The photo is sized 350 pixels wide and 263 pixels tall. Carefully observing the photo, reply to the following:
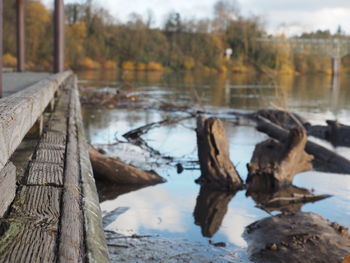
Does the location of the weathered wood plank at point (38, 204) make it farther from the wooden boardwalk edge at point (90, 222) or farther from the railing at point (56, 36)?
the railing at point (56, 36)

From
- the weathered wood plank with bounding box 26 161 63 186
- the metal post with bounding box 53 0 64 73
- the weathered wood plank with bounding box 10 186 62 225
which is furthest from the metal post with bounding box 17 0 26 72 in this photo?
the weathered wood plank with bounding box 10 186 62 225

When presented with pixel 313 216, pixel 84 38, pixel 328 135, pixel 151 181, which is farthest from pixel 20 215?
pixel 84 38

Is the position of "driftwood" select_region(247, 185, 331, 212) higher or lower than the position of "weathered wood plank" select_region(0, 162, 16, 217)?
lower

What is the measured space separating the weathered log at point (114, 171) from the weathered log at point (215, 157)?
2.71 feet

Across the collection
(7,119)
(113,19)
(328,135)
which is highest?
(113,19)

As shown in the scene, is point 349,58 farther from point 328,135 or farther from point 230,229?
point 230,229

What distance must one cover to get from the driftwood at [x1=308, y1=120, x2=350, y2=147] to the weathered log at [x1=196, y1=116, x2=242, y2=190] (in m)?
5.83

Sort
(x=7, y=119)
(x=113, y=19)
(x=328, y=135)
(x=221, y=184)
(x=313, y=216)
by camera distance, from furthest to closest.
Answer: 1. (x=113, y=19)
2. (x=328, y=135)
3. (x=221, y=184)
4. (x=313, y=216)
5. (x=7, y=119)

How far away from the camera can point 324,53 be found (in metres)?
70.5

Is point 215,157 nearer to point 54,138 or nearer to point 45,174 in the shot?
point 54,138

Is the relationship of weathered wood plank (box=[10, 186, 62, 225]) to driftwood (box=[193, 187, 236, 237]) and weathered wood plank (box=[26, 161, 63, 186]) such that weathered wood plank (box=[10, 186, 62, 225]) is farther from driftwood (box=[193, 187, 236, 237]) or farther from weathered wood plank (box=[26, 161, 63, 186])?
driftwood (box=[193, 187, 236, 237])

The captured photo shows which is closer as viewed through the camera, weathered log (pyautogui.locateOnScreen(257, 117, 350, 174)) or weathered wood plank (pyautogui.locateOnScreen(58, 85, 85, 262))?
weathered wood plank (pyautogui.locateOnScreen(58, 85, 85, 262))

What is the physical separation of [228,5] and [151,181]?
78226mm

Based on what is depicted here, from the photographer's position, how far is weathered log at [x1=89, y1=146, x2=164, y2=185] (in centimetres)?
734
